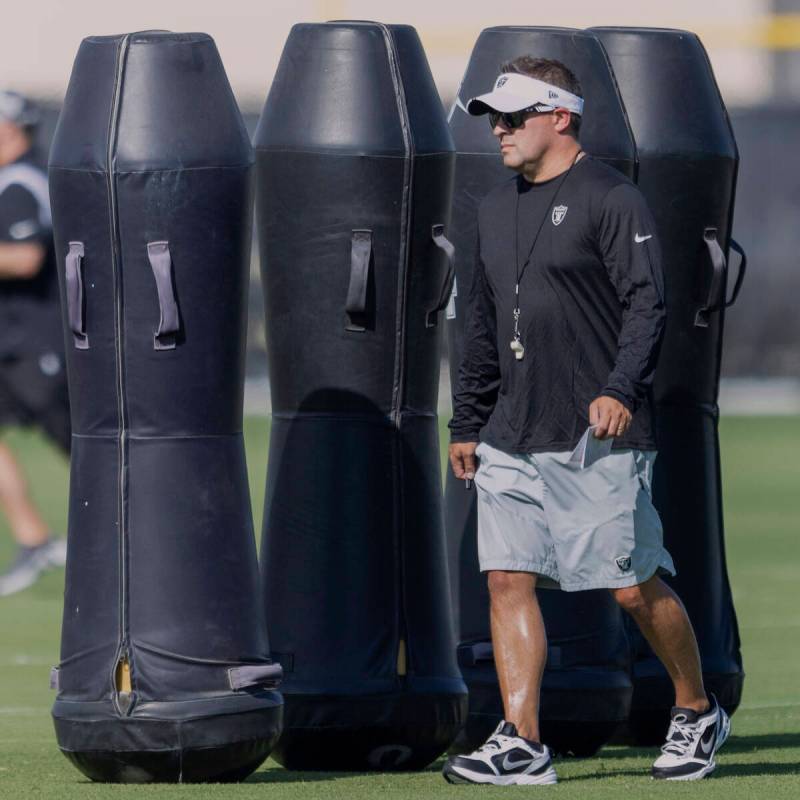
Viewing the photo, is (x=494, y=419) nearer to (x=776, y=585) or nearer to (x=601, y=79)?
(x=601, y=79)

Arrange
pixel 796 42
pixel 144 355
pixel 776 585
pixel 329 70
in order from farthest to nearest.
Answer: pixel 796 42 → pixel 776 585 → pixel 329 70 → pixel 144 355

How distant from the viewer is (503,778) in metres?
6.36

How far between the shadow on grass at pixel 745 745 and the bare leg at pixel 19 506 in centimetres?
513

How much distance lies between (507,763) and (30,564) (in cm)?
580

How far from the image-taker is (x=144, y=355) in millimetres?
6312

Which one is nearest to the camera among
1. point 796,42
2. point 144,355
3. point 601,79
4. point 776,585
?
point 144,355

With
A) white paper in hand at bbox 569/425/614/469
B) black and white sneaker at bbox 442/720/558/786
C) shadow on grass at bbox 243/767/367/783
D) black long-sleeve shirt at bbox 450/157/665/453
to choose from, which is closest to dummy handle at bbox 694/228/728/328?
black long-sleeve shirt at bbox 450/157/665/453

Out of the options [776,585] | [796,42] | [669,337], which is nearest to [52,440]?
[776,585]

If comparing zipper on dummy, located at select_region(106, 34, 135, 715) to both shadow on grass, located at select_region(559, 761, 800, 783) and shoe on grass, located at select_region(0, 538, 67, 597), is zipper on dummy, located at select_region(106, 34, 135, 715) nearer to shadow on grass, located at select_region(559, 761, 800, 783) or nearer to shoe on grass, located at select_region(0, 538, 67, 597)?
shadow on grass, located at select_region(559, 761, 800, 783)

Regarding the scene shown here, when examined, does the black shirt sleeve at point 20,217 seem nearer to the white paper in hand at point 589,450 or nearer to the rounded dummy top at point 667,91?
the rounded dummy top at point 667,91

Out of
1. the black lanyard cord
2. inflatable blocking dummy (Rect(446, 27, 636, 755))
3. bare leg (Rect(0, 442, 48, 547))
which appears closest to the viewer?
the black lanyard cord

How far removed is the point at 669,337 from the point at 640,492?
1.06 m

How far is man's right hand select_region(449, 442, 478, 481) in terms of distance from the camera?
6664mm

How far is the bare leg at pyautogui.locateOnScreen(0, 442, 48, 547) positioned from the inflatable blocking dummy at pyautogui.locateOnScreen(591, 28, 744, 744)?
5141 millimetres
